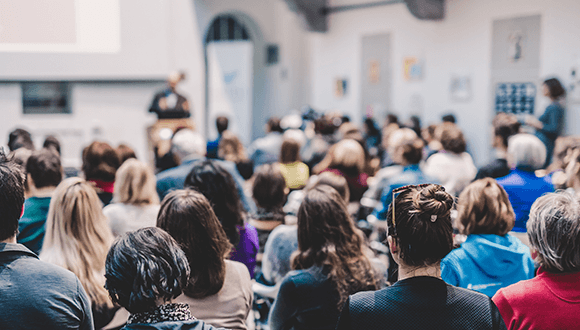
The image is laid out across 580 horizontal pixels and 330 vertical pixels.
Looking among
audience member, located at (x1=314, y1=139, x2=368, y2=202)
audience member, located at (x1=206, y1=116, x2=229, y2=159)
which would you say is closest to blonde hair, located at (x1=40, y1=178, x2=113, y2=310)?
audience member, located at (x1=314, y1=139, x2=368, y2=202)

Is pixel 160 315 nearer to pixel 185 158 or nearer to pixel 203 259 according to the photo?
pixel 203 259

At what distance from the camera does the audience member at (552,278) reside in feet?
5.79

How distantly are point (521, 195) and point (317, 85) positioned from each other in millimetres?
8307

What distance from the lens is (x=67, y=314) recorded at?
5.40 ft

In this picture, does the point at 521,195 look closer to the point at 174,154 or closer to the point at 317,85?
the point at 174,154

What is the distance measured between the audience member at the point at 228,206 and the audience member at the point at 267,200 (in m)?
0.49

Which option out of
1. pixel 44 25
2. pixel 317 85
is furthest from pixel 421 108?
pixel 44 25

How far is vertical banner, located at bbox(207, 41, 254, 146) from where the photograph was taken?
1134 centimetres

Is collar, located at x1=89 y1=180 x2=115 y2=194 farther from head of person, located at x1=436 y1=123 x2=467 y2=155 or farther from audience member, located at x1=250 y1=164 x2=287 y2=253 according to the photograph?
head of person, located at x1=436 y1=123 x2=467 y2=155

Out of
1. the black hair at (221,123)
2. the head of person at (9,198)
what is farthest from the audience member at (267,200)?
the black hair at (221,123)

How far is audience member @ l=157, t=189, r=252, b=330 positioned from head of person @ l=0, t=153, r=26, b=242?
0.55 metres

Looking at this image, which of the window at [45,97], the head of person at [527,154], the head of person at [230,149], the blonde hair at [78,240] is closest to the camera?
the blonde hair at [78,240]

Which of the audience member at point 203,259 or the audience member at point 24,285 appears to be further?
the audience member at point 203,259

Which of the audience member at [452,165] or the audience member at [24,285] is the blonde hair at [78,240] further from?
the audience member at [452,165]
